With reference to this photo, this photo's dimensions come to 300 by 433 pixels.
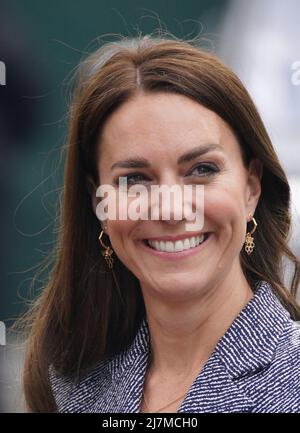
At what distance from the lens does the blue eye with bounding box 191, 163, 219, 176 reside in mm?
1625

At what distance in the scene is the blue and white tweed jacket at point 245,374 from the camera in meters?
1.54

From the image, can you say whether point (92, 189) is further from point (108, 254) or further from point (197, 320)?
point (197, 320)

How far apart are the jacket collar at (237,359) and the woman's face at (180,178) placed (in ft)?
0.36

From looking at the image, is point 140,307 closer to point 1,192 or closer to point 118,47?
point 118,47

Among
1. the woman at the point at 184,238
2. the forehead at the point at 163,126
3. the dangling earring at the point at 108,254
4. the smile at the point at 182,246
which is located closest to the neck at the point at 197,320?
the woman at the point at 184,238

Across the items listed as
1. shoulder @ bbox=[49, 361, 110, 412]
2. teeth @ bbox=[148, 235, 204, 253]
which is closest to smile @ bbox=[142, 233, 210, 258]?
teeth @ bbox=[148, 235, 204, 253]

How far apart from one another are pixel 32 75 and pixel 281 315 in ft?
4.89

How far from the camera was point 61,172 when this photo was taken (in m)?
2.27

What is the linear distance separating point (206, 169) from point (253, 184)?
185mm

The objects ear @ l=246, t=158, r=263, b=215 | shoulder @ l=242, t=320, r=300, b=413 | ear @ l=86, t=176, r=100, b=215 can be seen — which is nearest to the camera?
shoulder @ l=242, t=320, r=300, b=413

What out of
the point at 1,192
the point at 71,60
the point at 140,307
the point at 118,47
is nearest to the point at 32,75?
the point at 71,60

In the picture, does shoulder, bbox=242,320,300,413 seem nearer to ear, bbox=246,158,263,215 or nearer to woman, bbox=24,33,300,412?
woman, bbox=24,33,300,412

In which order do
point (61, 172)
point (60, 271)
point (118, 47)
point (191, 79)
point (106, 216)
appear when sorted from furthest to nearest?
point (61, 172), point (60, 271), point (118, 47), point (106, 216), point (191, 79)

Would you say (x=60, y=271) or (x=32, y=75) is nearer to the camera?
(x=60, y=271)
